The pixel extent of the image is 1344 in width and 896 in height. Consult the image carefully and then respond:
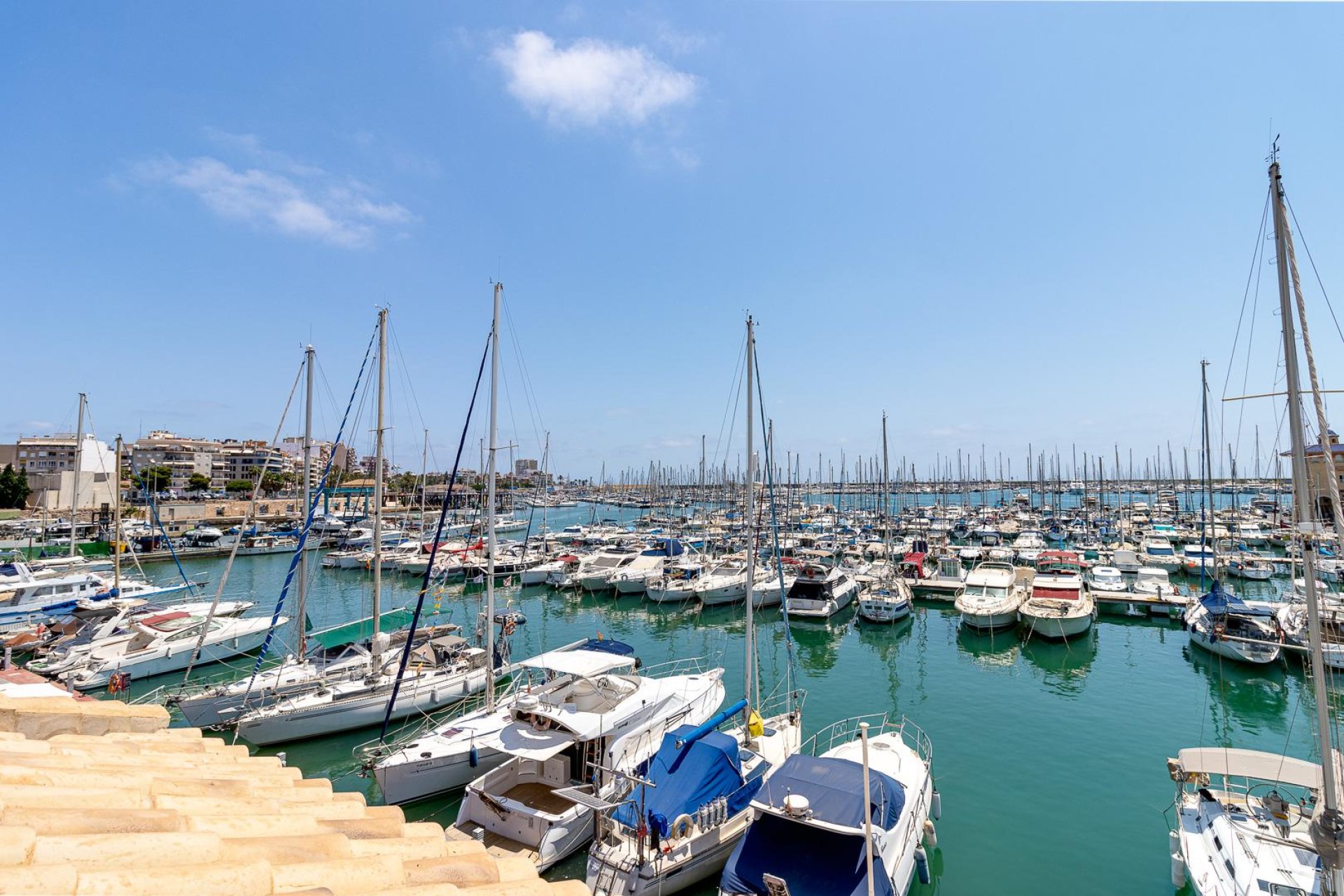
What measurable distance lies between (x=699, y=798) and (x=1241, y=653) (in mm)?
27492

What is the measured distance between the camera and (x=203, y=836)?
341 cm

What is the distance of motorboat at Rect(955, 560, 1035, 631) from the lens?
108 feet

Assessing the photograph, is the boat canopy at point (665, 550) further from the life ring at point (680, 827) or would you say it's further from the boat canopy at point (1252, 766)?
the boat canopy at point (1252, 766)

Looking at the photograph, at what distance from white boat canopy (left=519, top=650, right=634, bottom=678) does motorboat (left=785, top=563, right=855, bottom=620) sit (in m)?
19.7

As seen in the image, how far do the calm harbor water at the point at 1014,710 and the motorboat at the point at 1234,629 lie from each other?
742 mm

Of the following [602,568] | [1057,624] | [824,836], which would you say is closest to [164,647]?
[602,568]

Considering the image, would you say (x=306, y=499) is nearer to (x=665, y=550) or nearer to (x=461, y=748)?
(x=461, y=748)

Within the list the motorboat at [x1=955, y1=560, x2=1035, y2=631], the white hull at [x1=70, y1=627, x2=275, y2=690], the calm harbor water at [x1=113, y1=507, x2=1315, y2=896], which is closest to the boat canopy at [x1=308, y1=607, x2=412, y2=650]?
the white hull at [x1=70, y1=627, x2=275, y2=690]

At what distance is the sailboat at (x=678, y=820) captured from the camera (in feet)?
37.5

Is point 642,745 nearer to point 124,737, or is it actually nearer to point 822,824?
point 822,824

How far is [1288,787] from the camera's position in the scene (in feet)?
52.9

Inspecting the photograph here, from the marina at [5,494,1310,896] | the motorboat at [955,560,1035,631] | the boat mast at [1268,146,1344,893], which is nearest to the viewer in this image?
the boat mast at [1268,146,1344,893]

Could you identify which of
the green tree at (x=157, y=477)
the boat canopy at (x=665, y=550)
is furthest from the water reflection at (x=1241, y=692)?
the green tree at (x=157, y=477)

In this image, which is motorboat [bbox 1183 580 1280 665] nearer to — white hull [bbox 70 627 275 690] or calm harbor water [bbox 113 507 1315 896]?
calm harbor water [bbox 113 507 1315 896]
